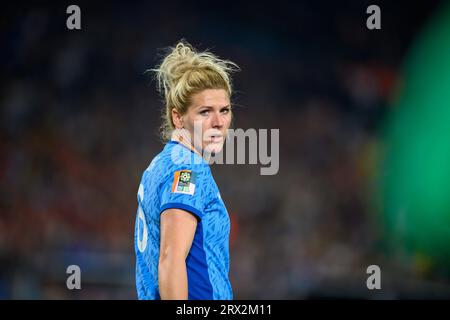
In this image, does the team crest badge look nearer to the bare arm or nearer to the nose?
the bare arm

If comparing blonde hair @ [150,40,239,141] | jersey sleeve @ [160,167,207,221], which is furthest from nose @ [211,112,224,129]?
jersey sleeve @ [160,167,207,221]

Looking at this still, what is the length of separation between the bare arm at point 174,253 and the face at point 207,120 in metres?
0.39

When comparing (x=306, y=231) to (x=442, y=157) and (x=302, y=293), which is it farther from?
(x=442, y=157)

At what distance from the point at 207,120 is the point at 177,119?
0.58 feet

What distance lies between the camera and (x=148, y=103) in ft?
33.1

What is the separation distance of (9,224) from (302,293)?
3953mm

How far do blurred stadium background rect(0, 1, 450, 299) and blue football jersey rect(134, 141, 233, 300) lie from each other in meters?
5.86

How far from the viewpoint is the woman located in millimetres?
2762

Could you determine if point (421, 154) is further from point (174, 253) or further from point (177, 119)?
point (174, 253)

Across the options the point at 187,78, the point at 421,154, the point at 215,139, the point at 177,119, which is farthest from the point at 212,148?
the point at 421,154

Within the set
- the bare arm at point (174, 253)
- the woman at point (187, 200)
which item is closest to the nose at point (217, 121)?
the woman at point (187, 200)

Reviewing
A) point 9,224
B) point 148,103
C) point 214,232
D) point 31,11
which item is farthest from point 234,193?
point 214,232

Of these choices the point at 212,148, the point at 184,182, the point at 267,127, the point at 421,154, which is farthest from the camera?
the point at 267,127

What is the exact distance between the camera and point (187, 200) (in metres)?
2.80
